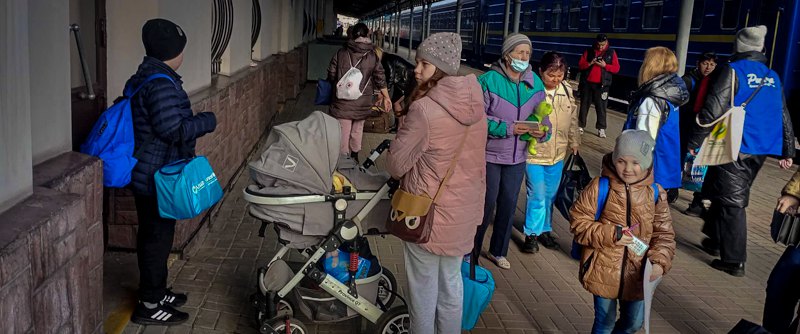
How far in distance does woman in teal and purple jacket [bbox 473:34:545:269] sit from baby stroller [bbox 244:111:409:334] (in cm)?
137

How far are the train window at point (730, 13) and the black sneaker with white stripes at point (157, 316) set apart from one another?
1314cm

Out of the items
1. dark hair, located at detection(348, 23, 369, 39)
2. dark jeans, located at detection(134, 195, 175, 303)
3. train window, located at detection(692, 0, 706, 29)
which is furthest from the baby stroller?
train window, located at detection(692, 0, 706, 29)

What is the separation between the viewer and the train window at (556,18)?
77.6 feet

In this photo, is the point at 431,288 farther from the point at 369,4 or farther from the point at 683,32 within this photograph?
the point at 369,4

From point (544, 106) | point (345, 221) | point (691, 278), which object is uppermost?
point (544, 106)

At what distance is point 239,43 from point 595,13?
1349 cm

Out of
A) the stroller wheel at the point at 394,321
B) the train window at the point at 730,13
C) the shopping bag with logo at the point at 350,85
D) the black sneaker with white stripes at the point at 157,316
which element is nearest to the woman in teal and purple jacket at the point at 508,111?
the stroller wheel at the point at 394,321

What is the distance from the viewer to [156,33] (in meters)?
4.04

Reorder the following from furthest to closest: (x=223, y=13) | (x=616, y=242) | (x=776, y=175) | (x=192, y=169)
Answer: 1. (x=776, y=175)
2. (x=223, y=13)
3. (x=192, y=169)
4. (x=616, y=242)

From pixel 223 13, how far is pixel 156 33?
4463mm

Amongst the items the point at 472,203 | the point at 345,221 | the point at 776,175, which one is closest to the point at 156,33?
the point at 345,221

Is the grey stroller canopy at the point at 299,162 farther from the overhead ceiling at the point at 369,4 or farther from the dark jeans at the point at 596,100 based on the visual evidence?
the overhead ceiling at the point at 369,4

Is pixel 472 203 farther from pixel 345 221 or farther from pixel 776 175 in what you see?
pixel 776 175

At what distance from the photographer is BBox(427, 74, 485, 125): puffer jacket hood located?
141 inches
